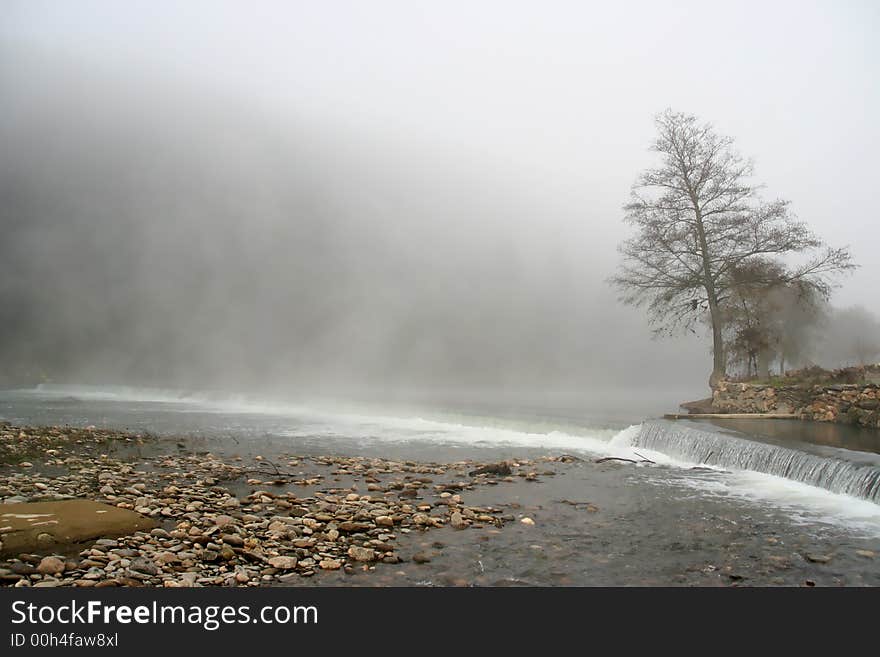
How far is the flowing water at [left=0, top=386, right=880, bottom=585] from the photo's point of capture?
6102 millimetres

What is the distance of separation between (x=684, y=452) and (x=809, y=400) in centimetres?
565

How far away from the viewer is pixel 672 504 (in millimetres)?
9461

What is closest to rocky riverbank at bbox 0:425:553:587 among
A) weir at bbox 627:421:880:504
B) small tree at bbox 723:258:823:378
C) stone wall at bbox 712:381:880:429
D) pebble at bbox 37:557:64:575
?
pebble at bbox 37:557:64:575

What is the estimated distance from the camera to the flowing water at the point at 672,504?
20.0 ft

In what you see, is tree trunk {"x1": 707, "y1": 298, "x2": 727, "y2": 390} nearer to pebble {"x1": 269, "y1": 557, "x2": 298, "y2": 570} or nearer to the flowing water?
the flowing water

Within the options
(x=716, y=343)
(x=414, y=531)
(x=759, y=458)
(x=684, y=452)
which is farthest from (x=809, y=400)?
(x=414, y=531)

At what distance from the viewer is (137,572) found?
5.23 m

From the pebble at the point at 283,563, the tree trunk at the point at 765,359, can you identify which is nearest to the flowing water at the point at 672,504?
the pebble at the point at 283,563

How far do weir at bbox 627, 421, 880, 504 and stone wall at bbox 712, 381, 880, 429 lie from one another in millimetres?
4280

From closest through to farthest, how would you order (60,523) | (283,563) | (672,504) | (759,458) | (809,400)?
(283,563) < (60,523) < (672,504) < (759,458) < (809,400)

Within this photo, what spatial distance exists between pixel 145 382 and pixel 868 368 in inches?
3350

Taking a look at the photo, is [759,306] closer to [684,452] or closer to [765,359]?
[765,359]

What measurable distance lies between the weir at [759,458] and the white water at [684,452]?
2 centimetres
